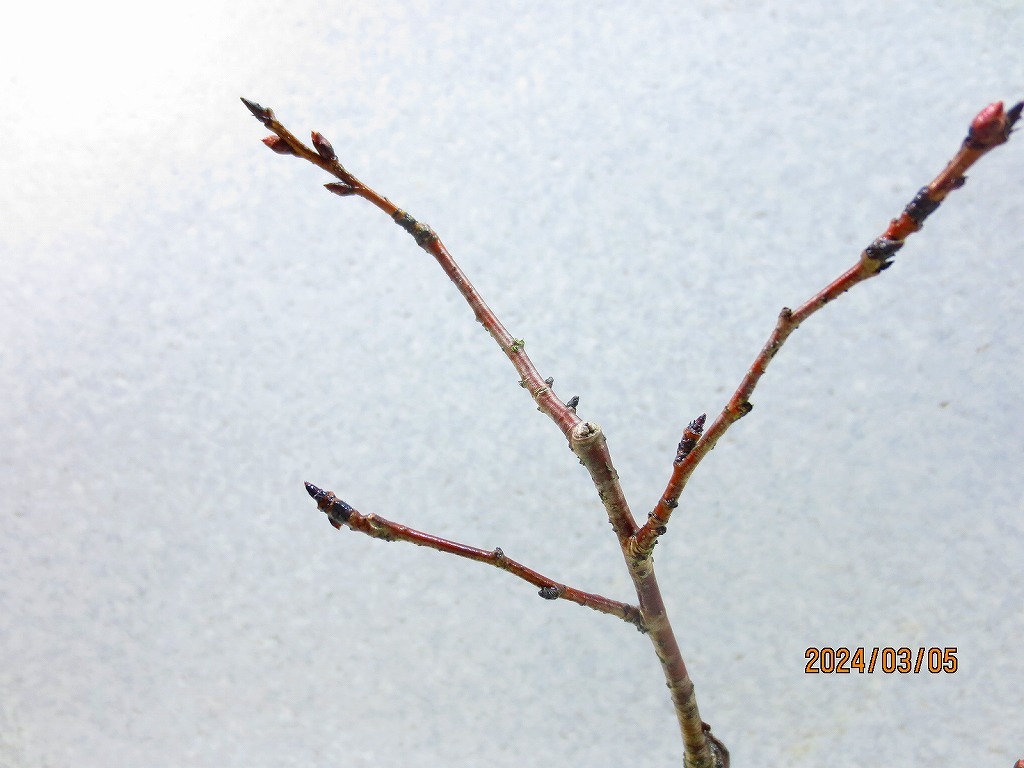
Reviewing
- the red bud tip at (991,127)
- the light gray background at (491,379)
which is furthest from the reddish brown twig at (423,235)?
the light gray background at (491,379)

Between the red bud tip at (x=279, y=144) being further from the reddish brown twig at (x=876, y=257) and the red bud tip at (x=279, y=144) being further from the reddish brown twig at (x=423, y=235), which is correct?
the reddish brown twig at (x=876, y=257)

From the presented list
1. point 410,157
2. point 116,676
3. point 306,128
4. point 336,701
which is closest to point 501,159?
point 410,157

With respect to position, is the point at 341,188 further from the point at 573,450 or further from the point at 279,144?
the point at 573,450

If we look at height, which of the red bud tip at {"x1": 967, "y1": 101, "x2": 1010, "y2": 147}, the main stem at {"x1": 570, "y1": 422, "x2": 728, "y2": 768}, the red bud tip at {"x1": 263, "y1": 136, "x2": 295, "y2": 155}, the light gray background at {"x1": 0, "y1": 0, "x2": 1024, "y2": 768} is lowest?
the main stem at {"x1": 570, "y1": 422, "x2": 728, "y2": 768}

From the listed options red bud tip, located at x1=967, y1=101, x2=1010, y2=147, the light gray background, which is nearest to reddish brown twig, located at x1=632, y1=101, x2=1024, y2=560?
red bud tip, located at x1=967, y1=101, x2=1010, y2=147

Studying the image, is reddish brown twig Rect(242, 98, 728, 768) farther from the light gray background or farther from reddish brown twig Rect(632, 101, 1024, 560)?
the light gray background

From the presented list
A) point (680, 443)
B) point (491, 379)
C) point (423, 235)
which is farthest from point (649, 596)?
point (491, 379)
